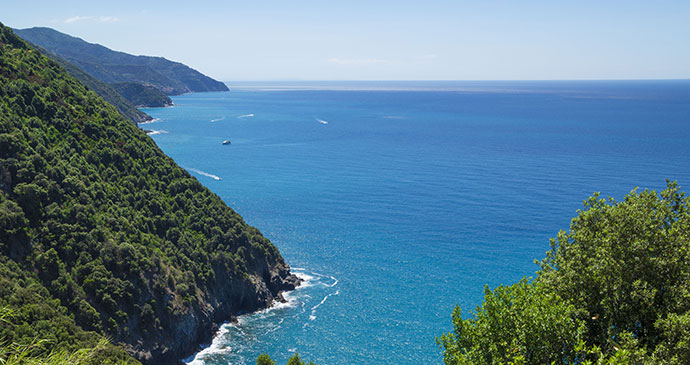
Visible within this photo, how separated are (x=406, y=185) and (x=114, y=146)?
73.7m

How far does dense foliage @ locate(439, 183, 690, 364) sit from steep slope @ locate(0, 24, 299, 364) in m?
36.8

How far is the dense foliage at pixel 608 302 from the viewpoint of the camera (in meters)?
22.3

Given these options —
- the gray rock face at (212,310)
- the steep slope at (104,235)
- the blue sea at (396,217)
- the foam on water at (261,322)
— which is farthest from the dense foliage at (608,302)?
the gray rock face at (212,310)

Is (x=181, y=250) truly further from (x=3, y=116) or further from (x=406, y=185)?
(x=406, y=185)

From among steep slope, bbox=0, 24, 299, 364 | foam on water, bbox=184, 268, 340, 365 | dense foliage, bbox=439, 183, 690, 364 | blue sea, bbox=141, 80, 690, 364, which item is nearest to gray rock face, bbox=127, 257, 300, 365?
steep slope, bbox=0, 24, 299, 364

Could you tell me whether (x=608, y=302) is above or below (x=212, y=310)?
above

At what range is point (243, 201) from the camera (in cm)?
11431

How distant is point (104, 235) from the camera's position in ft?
194

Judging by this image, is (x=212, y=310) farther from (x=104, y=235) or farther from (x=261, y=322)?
(x=104, y=235)

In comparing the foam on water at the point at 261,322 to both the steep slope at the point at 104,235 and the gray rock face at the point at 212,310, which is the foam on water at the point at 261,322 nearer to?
the gray rock face at the point at 212,310

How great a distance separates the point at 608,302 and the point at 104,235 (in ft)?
180

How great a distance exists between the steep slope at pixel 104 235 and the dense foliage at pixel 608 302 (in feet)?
121

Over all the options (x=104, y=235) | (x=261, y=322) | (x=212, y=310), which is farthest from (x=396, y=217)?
(x=104, y=235)

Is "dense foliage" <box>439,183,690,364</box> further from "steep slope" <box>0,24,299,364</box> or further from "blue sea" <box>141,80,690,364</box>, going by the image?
"steep slope" <box>0,24,299,364</box>
